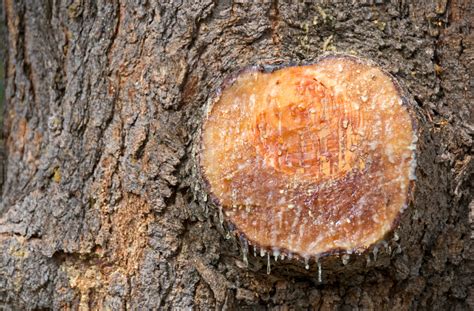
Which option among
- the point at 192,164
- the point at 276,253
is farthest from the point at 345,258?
Answer: the point at 192,164

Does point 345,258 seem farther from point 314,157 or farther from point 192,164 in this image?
point 192,164

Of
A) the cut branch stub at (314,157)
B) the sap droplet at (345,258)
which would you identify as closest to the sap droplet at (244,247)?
the cut branch stub at (314,157)

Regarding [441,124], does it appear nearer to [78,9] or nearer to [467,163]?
[467,163]

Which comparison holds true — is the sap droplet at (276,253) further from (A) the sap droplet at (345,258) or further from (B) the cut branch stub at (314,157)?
(A) the sap droplet at (345,258)

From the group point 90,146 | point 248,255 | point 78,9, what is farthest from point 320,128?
point 78,9

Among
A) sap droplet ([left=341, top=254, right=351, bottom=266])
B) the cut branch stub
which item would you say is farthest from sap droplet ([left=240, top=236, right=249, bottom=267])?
sap droplet ([left=341, top=254, right=351, bottom=266])
